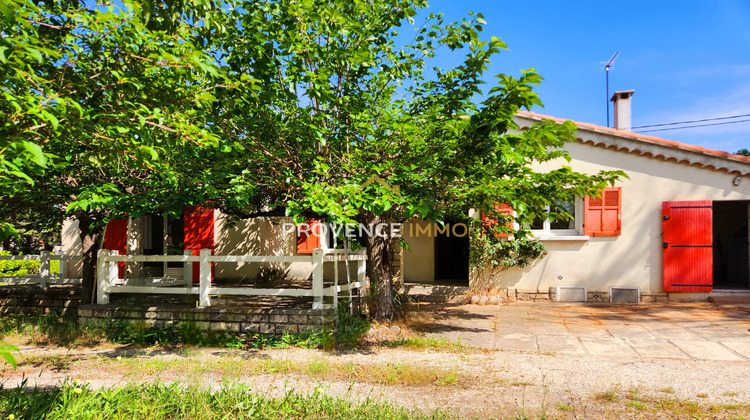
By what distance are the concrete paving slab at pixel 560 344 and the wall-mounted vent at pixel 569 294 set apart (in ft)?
10.1

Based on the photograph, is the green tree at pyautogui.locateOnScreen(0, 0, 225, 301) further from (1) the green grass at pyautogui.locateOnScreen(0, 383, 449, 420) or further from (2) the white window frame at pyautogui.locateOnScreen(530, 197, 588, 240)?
(2) the white window frame at pyautogui.locateOnScreen(530, 197, 588, 240)

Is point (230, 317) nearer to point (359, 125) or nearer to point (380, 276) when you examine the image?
point (380, 276)

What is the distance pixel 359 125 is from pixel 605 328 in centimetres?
514

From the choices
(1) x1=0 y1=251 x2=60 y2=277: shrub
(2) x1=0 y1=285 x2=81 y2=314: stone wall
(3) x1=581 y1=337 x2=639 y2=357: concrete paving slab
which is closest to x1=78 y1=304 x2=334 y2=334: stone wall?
(2) x1=0 y1=285 x2=81 y2=314: stone wall

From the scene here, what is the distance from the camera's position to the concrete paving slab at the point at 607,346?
548 centimetres

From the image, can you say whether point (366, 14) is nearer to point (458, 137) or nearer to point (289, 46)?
point (289, 46)

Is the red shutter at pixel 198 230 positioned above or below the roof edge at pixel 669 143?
below

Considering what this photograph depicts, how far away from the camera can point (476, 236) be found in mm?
9398

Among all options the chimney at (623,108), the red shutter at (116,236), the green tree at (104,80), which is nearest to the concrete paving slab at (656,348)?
the green tree at (104,80)

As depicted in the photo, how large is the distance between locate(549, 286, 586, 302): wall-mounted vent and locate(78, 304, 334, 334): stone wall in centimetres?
545

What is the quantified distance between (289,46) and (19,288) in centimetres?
840

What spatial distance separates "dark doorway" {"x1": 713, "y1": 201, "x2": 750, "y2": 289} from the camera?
11.2 meters

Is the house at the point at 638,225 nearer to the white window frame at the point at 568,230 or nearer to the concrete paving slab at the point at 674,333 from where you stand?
the white window frame at the point at 568,230

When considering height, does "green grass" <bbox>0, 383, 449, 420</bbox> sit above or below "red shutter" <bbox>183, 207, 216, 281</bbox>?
below
